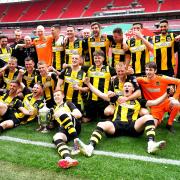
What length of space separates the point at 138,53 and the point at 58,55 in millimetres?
1841

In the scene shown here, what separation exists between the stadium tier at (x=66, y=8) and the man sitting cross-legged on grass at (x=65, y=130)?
21.3 meters

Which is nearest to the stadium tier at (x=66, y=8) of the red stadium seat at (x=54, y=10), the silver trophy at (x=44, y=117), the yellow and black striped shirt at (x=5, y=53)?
the red stadium seat at (x=54, y=10)

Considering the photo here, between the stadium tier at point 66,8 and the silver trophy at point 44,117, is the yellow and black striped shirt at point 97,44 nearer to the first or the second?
the silver trophy at point 44,117

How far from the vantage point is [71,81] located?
17.8ft

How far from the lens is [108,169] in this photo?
11.2 ft

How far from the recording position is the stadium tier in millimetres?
25525

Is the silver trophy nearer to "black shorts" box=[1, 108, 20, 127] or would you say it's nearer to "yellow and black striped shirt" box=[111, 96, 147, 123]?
"black shorts" box=[1, 108, 20, 127]

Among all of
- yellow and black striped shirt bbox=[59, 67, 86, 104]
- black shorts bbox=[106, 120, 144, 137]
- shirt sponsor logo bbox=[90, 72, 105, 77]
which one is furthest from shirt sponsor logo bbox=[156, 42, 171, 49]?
black shorts bbox=[106, 120, 144, 137]

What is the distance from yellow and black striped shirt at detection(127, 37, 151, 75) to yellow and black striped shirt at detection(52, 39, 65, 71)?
1.58m

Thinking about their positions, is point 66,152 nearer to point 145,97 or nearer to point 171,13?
point 145,97

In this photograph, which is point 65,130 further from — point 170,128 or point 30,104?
point 170,128

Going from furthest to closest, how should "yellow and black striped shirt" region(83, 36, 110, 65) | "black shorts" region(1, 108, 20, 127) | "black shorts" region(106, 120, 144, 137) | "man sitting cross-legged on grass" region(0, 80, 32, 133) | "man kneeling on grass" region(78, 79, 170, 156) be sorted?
"yellow and black striped shirt" region(83, 36, 110, 65) → "black shorts" region(1, 108, 20, 127) → "man sitting cross-legged on grass" region(0, 80, 32, 133) → "black shorts" region(106, 120, 144, 137) → "man kneeling on grass" region(78, 79, 170, 156)

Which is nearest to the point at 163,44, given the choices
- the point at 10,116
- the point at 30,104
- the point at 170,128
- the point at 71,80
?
the point at 170,128

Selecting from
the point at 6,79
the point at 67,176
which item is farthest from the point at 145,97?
the point at 6,79
